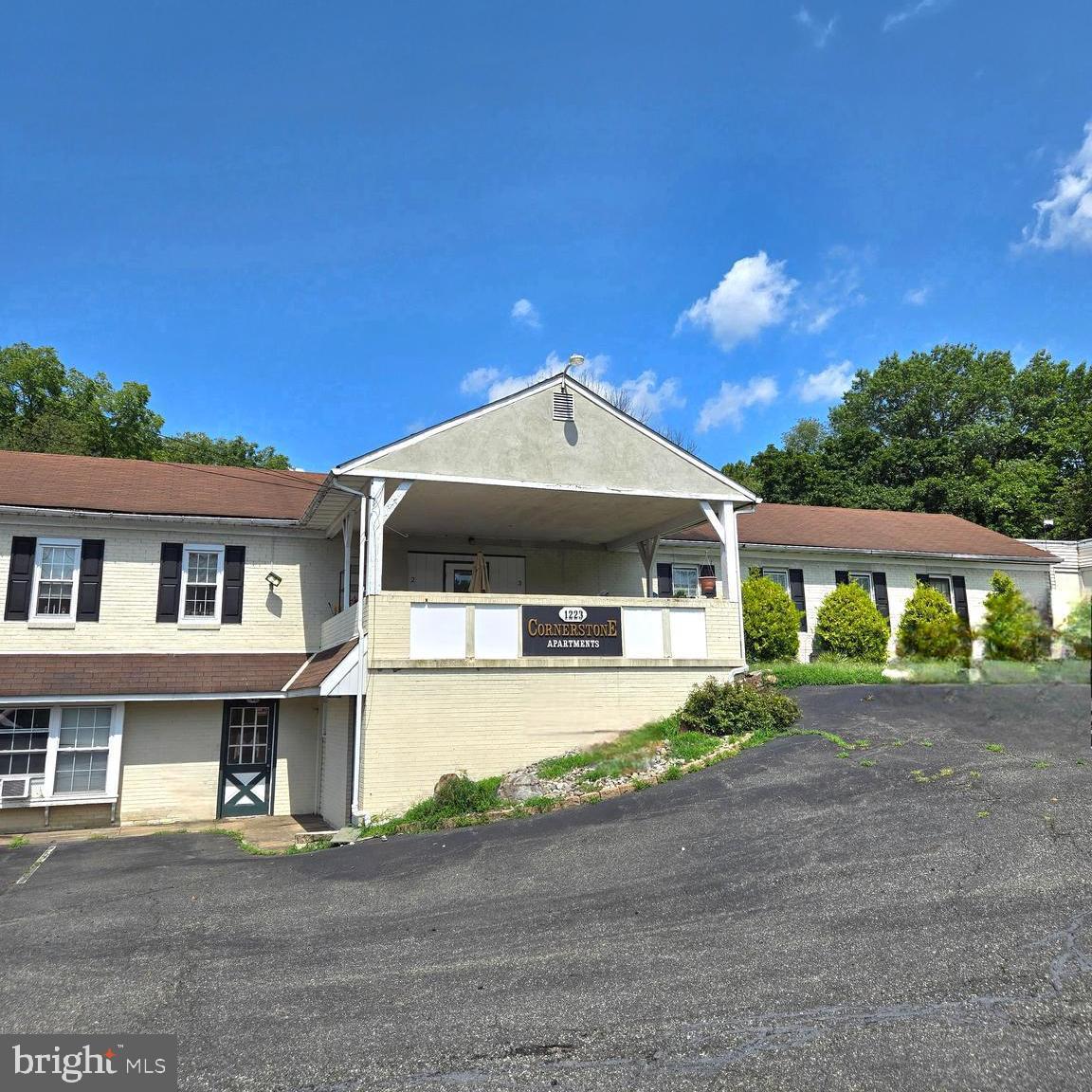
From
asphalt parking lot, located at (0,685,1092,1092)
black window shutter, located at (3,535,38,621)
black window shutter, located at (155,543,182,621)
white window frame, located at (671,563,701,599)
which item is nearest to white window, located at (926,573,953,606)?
white window frame, located at (671,563,701,599)

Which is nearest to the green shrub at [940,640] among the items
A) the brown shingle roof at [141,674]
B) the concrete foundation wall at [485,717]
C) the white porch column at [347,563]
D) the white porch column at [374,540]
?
the concrete foundation wall at [485,717]

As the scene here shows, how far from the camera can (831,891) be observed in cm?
852

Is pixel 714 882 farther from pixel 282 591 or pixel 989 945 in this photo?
pixel 282 591

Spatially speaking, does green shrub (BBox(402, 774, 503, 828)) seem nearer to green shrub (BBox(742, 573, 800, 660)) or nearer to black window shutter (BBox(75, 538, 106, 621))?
black window shutter (BBox(75, 538, 106, 621))

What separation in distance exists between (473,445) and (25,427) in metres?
30.2

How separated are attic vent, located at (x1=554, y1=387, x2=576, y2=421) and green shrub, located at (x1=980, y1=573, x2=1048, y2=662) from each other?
14.6m

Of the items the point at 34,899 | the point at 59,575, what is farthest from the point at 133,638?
the point at 34,899

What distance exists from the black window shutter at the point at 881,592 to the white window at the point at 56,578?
19863 millimetres

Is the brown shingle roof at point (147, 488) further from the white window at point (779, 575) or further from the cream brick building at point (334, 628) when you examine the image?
the white window at point (779, 575)

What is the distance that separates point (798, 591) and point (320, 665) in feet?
44.2

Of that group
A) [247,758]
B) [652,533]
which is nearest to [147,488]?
[247,758]

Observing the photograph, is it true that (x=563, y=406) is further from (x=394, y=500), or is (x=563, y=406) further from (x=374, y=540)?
(x=374, y=540)

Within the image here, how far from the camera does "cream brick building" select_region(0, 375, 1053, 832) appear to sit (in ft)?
48.7

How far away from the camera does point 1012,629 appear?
191 centimetres
